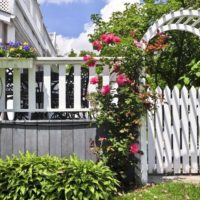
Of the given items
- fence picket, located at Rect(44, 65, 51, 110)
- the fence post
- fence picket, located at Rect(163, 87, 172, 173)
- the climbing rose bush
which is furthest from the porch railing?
fence picket, located at Rect(163, 87, 172, 173)

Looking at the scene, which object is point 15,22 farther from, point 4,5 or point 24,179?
point 24,179

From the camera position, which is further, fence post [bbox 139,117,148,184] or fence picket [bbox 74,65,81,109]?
fence picket [bbox 74,65,81,109]

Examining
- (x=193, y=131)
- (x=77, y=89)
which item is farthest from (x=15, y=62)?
(x=193, y=131)

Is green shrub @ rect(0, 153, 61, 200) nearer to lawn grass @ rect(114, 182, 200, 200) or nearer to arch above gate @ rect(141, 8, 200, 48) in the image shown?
lawn grass @ rect(114, 182, 200, 200)

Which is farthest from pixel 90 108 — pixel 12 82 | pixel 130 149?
pixel 12 82

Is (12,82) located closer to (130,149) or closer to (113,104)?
(113,104)

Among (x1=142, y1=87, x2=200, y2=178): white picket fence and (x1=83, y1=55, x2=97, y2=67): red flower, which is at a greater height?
(x1=83, y1=55, x2=97, y2=67): red flower

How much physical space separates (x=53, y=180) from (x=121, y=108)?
5.05 ft

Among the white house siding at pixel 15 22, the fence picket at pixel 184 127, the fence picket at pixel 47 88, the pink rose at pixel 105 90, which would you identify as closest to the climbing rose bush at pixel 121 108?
the pink rose at pixel 105 90

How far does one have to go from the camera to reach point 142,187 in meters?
5.92

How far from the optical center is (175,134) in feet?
21.6

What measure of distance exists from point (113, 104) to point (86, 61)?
761 mm

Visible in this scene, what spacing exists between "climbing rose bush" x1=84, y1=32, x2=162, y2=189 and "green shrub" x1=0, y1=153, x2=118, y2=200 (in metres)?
0.72

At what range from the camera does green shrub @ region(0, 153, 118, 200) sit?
191 inches
